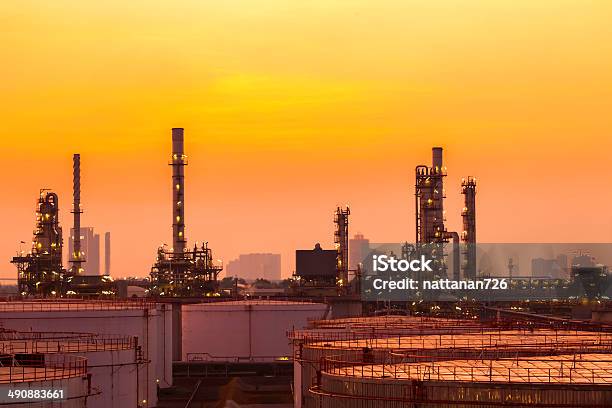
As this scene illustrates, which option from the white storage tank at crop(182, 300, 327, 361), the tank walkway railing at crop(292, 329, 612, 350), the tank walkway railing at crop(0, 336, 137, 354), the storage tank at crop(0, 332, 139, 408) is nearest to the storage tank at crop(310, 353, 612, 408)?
the tank walkway railing at crop(292, 329, 612, 350)

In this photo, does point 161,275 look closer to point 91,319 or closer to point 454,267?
point 454,267

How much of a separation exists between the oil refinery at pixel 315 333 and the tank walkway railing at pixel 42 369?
7cm

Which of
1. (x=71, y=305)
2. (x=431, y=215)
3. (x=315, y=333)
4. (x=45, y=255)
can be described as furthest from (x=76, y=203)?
(x=315, y=333)

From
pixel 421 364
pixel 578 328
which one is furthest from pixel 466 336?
pixel 421 364

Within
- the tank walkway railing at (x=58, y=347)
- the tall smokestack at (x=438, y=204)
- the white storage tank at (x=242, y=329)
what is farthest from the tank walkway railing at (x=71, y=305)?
the tall smokestack at (x=438, y=204)

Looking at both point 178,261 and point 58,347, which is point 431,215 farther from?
point 58,347

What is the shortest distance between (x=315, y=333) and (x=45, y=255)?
49.6 meters

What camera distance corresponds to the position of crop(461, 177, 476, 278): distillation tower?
105312 mm

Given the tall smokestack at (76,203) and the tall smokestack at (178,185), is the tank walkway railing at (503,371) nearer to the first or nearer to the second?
the tall smokestack at (178,185)

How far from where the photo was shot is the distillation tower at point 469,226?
105 metres

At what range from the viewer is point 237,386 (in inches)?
2571

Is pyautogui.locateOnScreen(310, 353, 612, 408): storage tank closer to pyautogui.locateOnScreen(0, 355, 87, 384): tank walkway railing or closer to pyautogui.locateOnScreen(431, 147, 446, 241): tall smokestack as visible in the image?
pyautogui.locateOnScreen(0, 355, 87, 384): tank walkway railing

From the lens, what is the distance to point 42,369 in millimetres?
38000

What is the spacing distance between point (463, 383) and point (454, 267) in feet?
246
